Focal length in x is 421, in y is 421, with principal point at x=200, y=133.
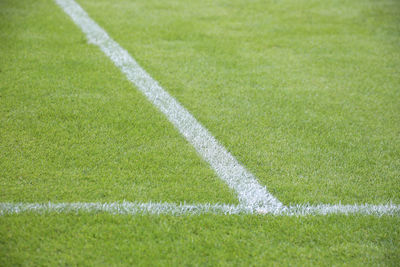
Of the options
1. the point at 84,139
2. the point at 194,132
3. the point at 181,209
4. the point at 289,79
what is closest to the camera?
the point at 181,209

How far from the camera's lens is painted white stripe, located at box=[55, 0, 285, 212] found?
7.40ft

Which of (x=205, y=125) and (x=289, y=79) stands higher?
(x=289, y=79)

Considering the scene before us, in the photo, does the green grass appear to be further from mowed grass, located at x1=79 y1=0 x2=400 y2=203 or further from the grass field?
mowed grass, located at x1=79 y1=0 x2=400 y2=203

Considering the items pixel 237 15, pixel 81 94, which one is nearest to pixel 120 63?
pixel 81 94

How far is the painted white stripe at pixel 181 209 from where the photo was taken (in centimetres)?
206

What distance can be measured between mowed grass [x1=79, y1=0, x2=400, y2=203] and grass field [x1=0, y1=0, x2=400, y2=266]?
2cm

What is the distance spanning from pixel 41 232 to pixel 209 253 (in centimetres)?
77

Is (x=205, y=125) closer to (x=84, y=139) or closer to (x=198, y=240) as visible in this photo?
(x=84, y=139)

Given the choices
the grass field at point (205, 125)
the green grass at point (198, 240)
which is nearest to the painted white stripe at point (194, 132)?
the grass field at point (205, 125)

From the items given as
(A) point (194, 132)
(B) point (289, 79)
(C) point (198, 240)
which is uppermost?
(B) point (289, 79)

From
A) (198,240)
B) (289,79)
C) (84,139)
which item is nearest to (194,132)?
(84,139)

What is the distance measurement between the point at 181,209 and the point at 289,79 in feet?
6.25

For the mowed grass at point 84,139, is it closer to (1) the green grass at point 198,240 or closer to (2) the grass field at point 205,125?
(2) the grass field at point 205,125

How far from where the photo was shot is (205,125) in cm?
288
